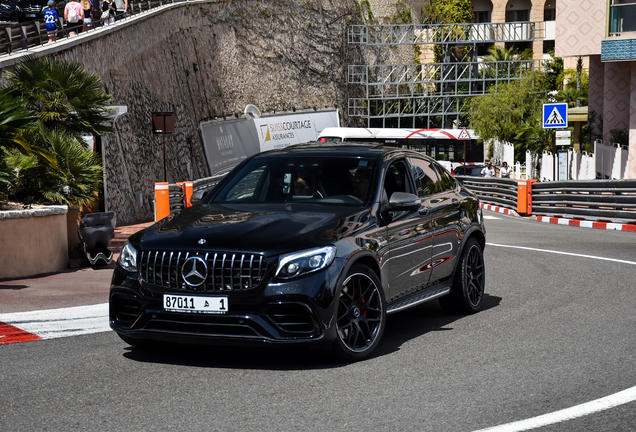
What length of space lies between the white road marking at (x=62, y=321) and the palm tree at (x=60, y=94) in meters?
5.18

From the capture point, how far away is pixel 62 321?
7957 millimetres

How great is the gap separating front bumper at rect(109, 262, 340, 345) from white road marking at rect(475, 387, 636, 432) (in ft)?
5.24

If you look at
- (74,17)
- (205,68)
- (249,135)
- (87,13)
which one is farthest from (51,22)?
(249,135)

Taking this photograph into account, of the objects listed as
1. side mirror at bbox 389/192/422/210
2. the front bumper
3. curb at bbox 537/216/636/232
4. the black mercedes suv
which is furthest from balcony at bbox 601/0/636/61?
the front bumper

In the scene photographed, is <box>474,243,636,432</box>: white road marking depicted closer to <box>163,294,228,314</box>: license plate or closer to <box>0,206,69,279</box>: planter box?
<box>163,294,228,314</box>: license plate

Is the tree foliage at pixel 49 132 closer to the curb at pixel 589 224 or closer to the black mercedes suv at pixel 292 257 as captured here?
the black mercedes suv at pixel 292 257

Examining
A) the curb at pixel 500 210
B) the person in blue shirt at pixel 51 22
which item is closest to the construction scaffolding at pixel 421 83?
the curb at pixel 500 210

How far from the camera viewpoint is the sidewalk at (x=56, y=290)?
900 centimetres

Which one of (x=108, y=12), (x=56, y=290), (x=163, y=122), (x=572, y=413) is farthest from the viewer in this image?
(x=108, y=12)

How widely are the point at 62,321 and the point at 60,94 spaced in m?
6.12

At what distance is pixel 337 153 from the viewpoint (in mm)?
7207

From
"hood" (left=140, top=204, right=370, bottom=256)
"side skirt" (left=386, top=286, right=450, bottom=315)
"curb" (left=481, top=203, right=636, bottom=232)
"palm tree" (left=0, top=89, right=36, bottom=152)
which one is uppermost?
"palm tree" (left=0, top=89, right=36, bottom=152)

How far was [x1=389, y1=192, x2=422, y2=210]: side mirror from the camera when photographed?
6.64 m

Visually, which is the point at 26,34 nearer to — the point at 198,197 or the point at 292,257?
the point at 198,197
